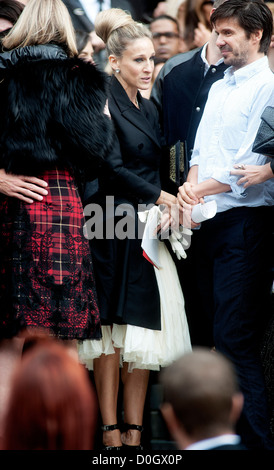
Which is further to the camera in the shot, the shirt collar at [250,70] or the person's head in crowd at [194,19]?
the person's head in crowd at [194,19]

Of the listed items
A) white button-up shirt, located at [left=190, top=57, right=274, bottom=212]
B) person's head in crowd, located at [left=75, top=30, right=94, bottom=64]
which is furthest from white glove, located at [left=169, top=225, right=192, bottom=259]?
person's head in crowd, located at [left=75, top=30, right=94, bottom=64]

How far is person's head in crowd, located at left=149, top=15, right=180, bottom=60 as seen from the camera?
557 centimetres

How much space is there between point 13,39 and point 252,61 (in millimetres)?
1376

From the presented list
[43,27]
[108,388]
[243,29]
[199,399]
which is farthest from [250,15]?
[199,399]

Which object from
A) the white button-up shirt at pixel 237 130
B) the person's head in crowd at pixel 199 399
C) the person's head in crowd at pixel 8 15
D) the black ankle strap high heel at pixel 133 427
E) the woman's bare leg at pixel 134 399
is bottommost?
the black ankle strap high heel at pixel 133 427

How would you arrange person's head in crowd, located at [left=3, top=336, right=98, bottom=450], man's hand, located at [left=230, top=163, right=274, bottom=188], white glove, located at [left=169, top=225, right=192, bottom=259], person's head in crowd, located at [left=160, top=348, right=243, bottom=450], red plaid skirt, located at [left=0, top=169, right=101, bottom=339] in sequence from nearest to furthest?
person's head in crowd, located at [left=3, top=336, right=98, bottom=450], person's head in crowd, located at [left=160, top=348, right=243, bottom=450], red plaid skirt, located at [left=0, top=169, right=101, bottom=339], man's hand, located at [left=230, top=163, right=274, bottom=188], white glove, located at [left=169, top=225, right=192, bottom=259]

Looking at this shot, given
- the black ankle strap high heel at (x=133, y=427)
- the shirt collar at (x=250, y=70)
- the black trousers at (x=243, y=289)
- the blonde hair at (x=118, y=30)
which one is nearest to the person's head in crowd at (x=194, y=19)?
the blonde hair at (x=118, y=30)

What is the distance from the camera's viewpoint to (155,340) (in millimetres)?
4266

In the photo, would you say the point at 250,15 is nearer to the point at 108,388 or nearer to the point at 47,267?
the point at 47,267

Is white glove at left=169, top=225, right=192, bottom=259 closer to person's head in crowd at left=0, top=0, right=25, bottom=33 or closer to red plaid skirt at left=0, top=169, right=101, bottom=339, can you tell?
red plaid skirt at left=0, top=169, right=101, bottom=339

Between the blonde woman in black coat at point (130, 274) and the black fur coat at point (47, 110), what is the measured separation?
707 mm

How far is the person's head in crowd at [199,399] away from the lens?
7.05 feet

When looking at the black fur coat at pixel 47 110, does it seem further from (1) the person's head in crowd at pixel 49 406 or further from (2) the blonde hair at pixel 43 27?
(1) the person's head in crowd at pixel 49 406

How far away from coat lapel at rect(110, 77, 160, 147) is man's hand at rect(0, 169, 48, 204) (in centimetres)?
114
